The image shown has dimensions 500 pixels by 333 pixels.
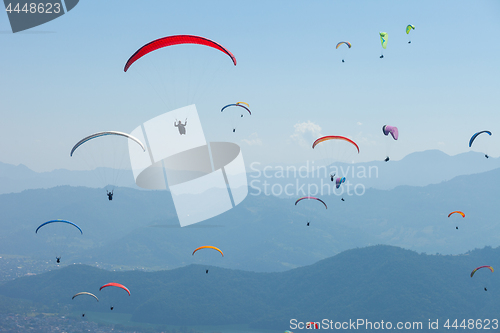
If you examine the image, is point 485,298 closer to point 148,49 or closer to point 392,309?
point 392,309

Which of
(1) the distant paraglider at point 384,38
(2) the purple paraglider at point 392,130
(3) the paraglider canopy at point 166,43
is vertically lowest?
(3) the paraglider canopy at point 166,43

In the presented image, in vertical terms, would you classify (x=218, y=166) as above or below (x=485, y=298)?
below

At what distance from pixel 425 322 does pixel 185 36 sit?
197m

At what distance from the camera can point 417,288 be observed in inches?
7761

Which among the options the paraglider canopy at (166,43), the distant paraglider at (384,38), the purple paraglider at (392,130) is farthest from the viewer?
the distant paraglider at (384,38)

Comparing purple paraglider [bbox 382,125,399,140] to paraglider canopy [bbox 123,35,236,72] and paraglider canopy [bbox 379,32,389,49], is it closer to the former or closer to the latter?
paraglider canopy [bbox 379,32,389,49]

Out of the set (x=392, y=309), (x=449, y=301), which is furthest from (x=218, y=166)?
(x=449, y=301)

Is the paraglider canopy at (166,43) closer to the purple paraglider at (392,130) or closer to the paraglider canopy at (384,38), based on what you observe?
the purple paraglider at (392,130)

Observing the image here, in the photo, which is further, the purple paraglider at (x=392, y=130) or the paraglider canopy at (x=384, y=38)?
the paraglider canopy at (x=384, y=38)

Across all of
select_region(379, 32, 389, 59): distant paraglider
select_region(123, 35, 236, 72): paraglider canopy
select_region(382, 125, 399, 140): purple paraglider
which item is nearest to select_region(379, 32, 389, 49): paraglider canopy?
select_region(379, 32, 389, 59): distant paraglider

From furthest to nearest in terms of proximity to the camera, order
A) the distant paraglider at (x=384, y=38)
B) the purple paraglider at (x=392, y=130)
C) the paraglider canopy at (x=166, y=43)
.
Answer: the distant paraglider at (x=384, y=38)
the purple paraglider at (x=392, y=130)
the paraglider canopy at (x=166, y=43)

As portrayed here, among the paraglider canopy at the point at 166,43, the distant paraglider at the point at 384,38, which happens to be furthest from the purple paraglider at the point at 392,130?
the paraglider canopy at the point at 166,43

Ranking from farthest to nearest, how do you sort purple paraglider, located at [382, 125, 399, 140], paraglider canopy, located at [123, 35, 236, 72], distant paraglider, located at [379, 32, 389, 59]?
1. distant paraglider, located at [379, 32, 389, 59]
2. purple paraglider, located at [382, 125, 399, 140]
3. paraglider canopy, located at [123, 35, 236, 72]

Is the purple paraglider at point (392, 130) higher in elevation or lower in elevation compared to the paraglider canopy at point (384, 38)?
lower
